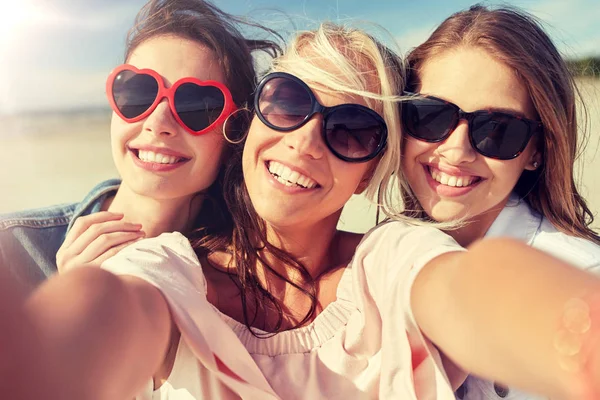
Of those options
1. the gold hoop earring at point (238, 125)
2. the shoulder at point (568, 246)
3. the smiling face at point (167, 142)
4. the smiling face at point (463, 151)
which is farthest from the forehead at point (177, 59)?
the shoulder at point (568, 246)

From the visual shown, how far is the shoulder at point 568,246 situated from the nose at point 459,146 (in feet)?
1.13

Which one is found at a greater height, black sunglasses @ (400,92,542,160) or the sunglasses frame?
black sunglasses @ (400,92,542,160)

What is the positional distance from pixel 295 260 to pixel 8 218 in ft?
3.68

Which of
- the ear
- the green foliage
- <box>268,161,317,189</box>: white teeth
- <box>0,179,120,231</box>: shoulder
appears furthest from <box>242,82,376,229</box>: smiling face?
the green foliage

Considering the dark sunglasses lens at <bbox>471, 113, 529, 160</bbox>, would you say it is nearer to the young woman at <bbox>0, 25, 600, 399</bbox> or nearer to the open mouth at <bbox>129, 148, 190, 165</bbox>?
the young woman at <bbox>0, 25, 600, 399</bbox>

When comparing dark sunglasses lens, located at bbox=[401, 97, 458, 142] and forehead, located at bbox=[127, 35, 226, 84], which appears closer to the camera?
dark sunglasses lens, located at bbox=[401, 97, 458, 142]

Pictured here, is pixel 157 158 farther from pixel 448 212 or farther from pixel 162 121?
pixel 448 212

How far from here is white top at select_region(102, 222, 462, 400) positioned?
0.99 meters

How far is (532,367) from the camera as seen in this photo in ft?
2.20

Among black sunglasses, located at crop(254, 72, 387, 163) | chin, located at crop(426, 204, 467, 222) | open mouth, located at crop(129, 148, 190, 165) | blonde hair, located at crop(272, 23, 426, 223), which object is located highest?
blonde hair, located at crop(272, 23, 426, 223)

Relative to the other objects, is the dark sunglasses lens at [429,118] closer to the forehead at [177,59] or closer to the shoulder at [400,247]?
the shoulder at [400,247]

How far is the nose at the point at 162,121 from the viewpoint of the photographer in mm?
1515

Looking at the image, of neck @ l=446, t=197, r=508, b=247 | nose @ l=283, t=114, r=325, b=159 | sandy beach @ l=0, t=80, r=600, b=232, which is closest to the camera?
nose @ l=283, t=114, r=325, b=159

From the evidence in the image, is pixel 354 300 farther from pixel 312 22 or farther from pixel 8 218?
pixel 8 218
